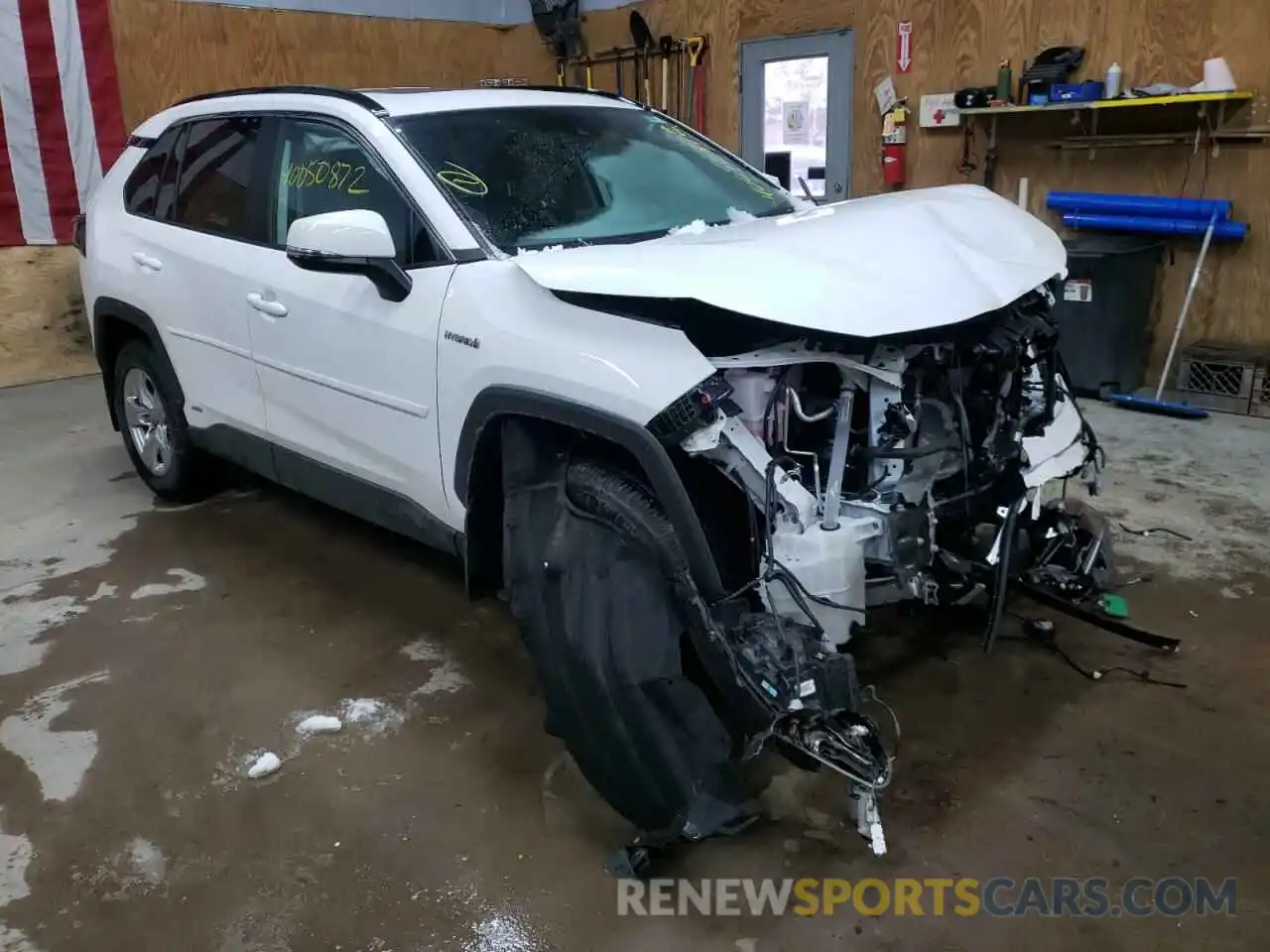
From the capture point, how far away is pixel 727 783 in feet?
7.63

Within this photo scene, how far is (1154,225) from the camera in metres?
5.92

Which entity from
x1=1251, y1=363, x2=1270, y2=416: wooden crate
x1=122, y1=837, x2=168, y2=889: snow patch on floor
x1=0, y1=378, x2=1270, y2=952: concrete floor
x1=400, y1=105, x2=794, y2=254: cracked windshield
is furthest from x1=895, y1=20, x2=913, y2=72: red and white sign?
x1=122, y1=837, x2=168, y2=889: snow patch on floor

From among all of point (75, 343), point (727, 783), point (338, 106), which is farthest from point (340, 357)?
point (75, 343)

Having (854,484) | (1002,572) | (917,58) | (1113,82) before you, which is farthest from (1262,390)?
(854,484)

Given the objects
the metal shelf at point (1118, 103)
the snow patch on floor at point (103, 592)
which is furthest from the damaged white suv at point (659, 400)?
the metal shelf at point (1118, 103)

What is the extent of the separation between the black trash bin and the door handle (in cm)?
451

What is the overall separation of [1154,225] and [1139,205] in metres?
0.15

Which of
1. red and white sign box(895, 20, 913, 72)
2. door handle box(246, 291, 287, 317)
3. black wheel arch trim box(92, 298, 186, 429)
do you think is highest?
red and white sign box(895, 20, 913, 72)

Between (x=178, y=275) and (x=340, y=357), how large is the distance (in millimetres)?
1158

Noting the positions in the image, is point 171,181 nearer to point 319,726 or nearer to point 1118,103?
point 319,726

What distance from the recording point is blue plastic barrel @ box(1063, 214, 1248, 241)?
5.72 metres

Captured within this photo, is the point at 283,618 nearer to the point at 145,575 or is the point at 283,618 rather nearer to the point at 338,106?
the point at 145,575

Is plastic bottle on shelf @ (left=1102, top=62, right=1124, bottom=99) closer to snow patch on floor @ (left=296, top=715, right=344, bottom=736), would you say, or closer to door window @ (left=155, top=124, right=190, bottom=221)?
door window @ (left=155, top=124, right=190, bottom=221)

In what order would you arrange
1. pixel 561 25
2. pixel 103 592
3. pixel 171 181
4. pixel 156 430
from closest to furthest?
pixel 103 592 → pixel 171 181 → pixel 156 430 → pixel 561 25
